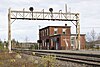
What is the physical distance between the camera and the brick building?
201 ft

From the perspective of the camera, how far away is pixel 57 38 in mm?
62812

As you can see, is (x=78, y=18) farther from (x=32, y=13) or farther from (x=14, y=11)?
(x=14, y=11)

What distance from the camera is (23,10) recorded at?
47625mm

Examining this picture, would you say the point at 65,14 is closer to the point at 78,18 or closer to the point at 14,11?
the point at 78,18

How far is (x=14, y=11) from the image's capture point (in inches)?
1849

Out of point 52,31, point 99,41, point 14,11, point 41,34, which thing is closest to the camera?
point 14,11

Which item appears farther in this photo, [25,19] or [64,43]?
[64,43]

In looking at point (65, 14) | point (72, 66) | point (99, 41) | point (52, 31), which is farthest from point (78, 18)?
point (99, 41)

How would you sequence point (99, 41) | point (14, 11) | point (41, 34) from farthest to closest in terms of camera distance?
point (99, 41), point (41, 34), point (14, 11)

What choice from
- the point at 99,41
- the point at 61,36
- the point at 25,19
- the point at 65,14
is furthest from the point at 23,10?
the point at 99,41

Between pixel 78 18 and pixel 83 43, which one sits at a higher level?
pixel 78 18

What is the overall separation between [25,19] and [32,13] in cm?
163

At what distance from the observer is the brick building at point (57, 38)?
6141 cm

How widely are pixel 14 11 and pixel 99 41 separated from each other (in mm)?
64102
